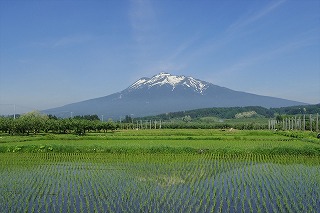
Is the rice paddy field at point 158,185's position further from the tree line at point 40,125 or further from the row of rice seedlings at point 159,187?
the tree line at point 40,125

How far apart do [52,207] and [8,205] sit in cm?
108

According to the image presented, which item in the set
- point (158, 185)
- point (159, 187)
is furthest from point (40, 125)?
point (159, 187)

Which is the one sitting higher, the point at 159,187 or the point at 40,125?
the point at 40,125

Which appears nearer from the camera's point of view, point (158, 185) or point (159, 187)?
point (159, 187)

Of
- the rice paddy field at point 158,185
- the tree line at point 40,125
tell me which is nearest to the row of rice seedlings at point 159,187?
the rice paddy field at point 158,185

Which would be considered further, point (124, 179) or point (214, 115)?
point (214, 115)

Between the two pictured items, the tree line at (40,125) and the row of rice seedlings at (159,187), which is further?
the tree line at (40,125)

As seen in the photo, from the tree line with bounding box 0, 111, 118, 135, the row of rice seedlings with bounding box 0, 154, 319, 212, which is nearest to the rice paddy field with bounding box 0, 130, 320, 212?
the row of rice seedlings with bounding box 0, 154, 319, 212

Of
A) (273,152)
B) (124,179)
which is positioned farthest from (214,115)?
(124,179)

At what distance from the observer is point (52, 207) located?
854cm

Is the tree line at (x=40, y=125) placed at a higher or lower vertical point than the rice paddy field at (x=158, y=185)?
higher

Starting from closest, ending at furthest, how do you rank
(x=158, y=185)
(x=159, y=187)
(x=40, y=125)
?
1. (x=159, y=187)
2. (x=158, y=185)
3. (x=40, y=125)

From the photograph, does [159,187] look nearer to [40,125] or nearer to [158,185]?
[158,185]

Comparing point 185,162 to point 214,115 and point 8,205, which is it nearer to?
point 8,205
